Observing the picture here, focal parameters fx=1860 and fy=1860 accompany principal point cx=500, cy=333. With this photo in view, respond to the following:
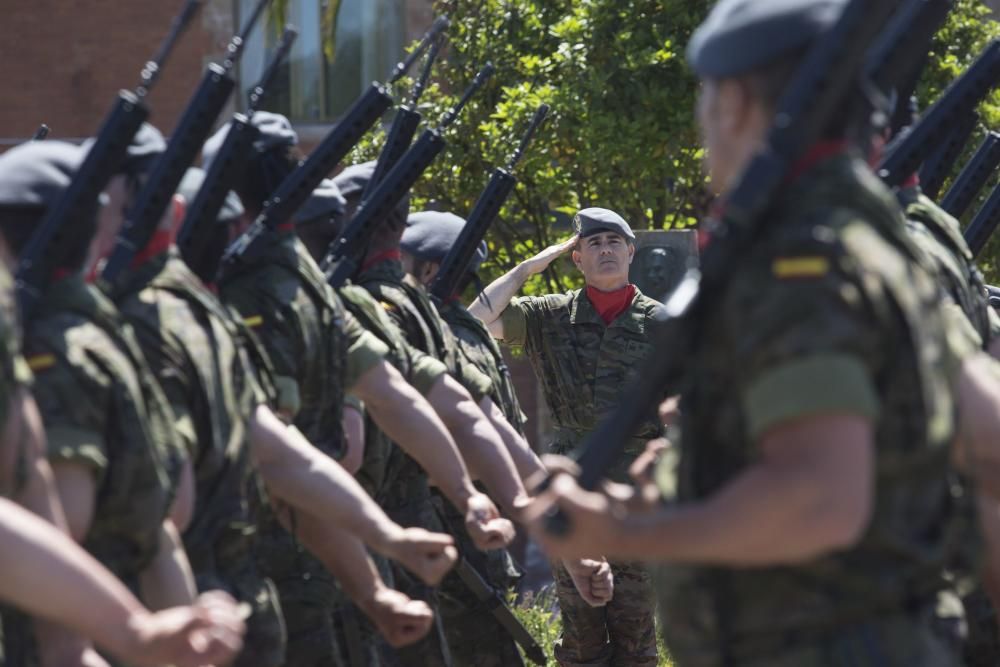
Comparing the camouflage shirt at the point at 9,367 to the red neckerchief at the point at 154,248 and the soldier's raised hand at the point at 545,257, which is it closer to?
the red neckerchief at the point at 154,248

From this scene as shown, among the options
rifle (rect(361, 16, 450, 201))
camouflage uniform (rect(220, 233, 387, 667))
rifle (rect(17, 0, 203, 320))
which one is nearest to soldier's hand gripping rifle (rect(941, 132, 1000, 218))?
rifle (rect(361, 16, 450, 201))

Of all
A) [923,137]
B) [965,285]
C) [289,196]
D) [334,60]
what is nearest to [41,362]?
[289,196]

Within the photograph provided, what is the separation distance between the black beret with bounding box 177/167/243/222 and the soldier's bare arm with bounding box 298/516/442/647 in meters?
0.85

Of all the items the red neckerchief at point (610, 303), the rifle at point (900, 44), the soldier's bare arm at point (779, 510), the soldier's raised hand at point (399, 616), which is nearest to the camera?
the soldier's bare arm at point (779, 510)

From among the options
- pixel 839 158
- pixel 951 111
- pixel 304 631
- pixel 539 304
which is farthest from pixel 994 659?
pixel 539 304

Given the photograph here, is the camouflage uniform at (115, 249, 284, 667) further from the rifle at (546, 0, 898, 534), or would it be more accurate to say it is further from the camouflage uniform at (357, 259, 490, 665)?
the camouflage uniform at (357, 259, 490, 665)

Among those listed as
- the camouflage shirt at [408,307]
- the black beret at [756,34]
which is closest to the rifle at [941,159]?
the camouflage shirt at [408,307]

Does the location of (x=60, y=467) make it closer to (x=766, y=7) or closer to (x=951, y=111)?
(x=766, y=7)

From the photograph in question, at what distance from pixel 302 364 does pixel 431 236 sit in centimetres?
235

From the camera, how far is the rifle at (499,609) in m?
6.59

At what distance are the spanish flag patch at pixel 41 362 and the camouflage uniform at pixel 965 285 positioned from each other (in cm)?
236

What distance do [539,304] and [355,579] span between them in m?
4.09

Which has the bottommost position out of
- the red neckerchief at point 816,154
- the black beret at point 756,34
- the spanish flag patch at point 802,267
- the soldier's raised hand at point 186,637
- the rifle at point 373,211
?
the rifle at point 373,211

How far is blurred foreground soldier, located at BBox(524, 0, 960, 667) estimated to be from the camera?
8.93 feet
